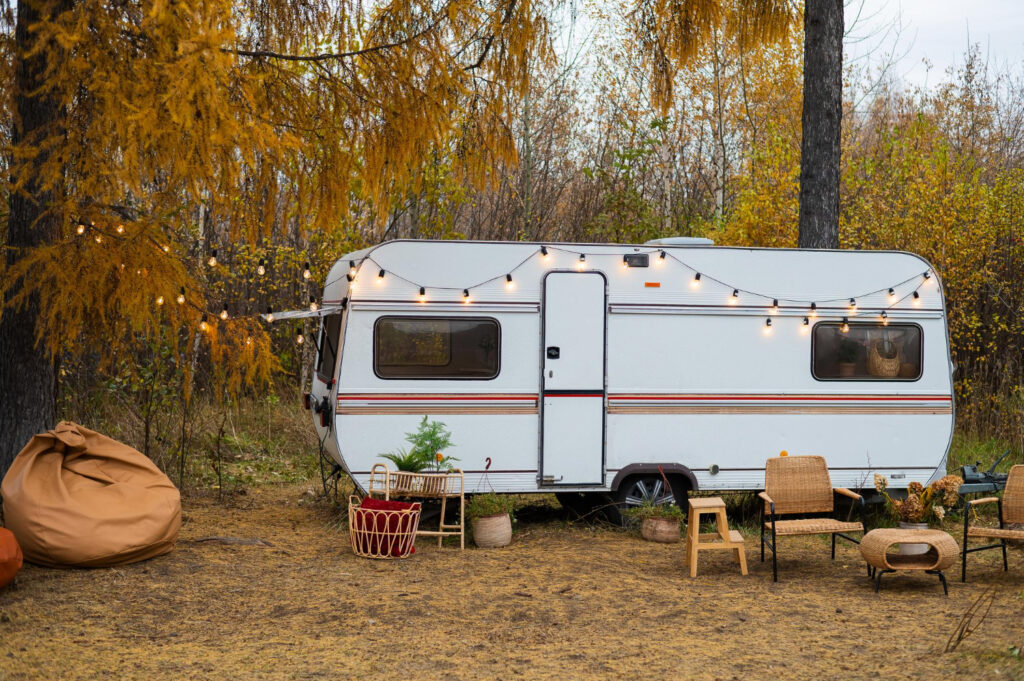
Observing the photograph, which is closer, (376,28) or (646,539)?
(376,28)

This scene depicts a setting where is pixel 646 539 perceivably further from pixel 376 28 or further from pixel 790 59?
pixel 790 59

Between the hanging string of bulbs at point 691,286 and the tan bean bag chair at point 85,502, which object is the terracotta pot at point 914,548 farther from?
the tan bean bag chair at point 85,502

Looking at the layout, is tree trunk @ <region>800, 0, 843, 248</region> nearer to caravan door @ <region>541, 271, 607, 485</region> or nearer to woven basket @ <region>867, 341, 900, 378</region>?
woven basket @ <region>867, 341, 900, 378</region>

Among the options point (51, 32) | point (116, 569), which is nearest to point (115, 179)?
point (51, 32)

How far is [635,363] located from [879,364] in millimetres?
2229

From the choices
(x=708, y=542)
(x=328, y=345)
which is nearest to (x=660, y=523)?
(x=708, y=542)

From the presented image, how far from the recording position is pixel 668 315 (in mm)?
8711

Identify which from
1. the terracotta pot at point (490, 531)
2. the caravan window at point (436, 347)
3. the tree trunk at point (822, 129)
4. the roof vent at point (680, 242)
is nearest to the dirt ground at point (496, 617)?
the terracotta pot at point (490, 531)

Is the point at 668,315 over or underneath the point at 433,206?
underneath

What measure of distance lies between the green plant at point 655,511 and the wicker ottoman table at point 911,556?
1826 mm

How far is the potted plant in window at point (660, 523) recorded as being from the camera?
8312 millimetres

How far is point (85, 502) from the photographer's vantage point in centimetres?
693

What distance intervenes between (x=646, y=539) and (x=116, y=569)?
4081 mm

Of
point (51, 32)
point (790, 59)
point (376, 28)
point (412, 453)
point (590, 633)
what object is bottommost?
point (590, 633)
